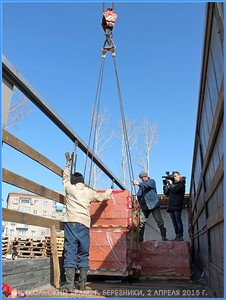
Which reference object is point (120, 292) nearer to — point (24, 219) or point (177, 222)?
point (24, 219)

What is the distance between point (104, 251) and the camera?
441cm

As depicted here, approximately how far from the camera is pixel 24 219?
3.27 m

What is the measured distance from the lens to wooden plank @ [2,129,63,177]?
304cm

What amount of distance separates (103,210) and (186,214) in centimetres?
877

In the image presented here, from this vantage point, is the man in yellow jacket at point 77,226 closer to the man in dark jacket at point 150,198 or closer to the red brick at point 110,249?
the red brick at point 110,249

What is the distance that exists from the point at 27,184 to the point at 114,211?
1.63 meters

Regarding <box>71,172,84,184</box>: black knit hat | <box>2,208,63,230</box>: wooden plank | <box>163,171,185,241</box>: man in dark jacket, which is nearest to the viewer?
<box>2,208,63,230</box>: wooden plank

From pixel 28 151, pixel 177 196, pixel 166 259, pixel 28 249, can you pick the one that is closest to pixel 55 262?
pixel 28 151

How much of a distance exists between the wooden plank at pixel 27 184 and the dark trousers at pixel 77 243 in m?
0.46

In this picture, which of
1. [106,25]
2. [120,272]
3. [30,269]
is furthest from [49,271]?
[106,25]

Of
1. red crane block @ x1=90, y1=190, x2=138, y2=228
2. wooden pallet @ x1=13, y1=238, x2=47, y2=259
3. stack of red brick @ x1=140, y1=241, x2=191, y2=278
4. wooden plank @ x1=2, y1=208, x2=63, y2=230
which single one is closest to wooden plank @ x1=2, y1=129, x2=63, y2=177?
wooden plank @ x1=2, y1=208, x2=63, y2=230

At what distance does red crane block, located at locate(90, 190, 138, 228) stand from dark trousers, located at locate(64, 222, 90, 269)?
476 mm

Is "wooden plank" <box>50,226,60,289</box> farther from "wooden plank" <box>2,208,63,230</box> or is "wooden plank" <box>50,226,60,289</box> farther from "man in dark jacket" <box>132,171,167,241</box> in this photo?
"man in dark jacket" <box>132,171,167,241</box>

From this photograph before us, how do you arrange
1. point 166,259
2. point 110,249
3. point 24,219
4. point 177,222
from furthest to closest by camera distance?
point 177,222 < point 166,259 < point 110,249 < point 24,219
